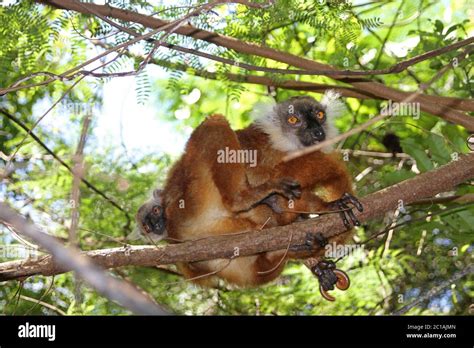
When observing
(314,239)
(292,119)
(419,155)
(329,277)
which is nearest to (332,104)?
(292,119)

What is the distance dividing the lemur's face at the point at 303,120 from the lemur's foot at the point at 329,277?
6.30 feet

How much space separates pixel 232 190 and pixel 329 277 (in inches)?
73.6

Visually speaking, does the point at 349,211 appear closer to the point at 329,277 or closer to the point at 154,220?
the point at 329,277

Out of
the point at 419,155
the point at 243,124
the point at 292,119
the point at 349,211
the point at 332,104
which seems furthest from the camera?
the point at 243,124

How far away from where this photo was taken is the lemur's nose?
8.35 m

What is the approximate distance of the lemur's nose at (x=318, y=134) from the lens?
8352mm

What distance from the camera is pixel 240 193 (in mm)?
7273

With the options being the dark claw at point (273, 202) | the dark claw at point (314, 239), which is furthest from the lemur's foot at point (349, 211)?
the dark claw at point (273, 202)

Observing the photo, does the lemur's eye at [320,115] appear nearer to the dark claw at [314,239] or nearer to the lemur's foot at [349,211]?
the lemur's foot at [349,211]

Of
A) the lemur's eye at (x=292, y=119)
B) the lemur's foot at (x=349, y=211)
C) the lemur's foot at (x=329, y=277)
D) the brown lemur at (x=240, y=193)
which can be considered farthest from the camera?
the lemur's eye at (x=292, y=119)

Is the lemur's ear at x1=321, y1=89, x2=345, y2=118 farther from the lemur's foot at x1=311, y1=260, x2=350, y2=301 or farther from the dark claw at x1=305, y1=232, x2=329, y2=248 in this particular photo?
the dark claw at x1=305, y1=232, x2=329, y2=248

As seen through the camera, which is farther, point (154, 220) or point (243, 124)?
point (243, 124)
